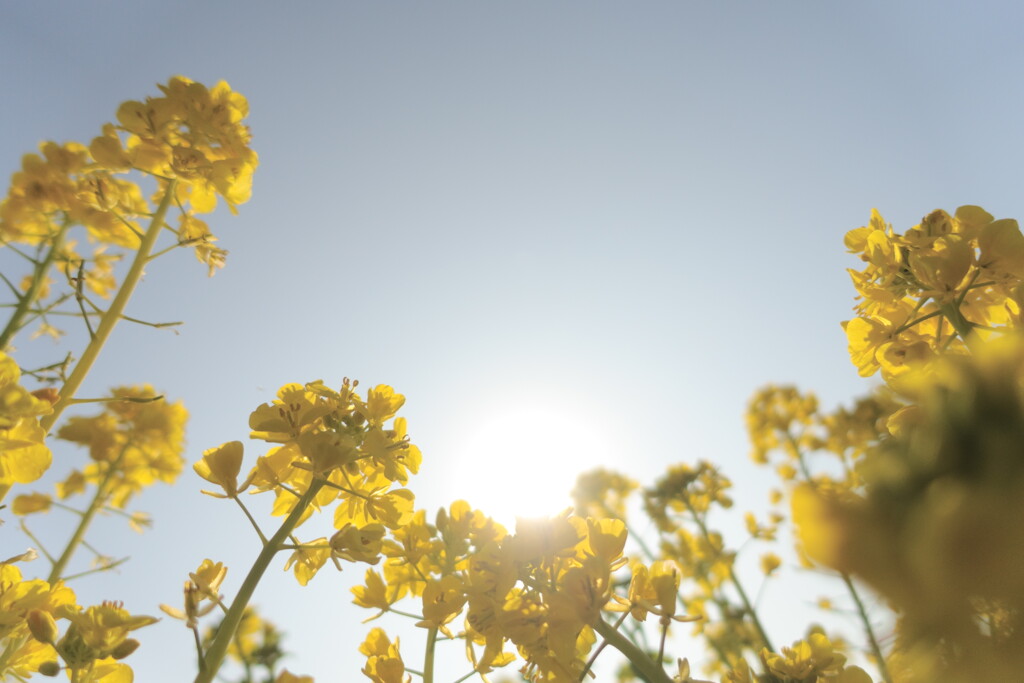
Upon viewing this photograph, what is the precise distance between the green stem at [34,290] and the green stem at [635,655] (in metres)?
2.49

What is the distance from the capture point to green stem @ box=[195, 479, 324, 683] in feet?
4.10

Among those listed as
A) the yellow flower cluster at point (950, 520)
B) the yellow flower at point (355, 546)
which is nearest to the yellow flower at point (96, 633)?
the yellow flower at point (355, 546)

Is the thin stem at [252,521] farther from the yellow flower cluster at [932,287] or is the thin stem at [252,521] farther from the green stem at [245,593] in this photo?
the yellow flower cluster at [932,287]

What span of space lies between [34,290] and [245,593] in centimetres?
202

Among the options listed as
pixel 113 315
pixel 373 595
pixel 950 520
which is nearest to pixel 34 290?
pixel 113 315

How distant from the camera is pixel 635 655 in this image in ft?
4.87

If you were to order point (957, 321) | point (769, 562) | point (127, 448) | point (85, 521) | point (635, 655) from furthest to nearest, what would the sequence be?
point (769, 562) → point (127, 448) → point (85, 521) → point (957, 321) → point (635, 655)

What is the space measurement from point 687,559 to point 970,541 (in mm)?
7525

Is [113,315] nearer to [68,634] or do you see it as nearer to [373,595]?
[68,634]

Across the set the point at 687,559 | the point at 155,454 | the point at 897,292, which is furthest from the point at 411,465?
the point at 687,559

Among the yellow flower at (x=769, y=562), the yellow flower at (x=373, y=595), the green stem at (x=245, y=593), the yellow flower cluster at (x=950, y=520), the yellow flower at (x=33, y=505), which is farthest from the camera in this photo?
the yellow flower at (x=769, y=562)

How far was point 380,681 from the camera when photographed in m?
1.69

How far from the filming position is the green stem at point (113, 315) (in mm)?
1713

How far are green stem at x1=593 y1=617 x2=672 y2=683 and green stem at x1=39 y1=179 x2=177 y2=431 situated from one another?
1.87m
